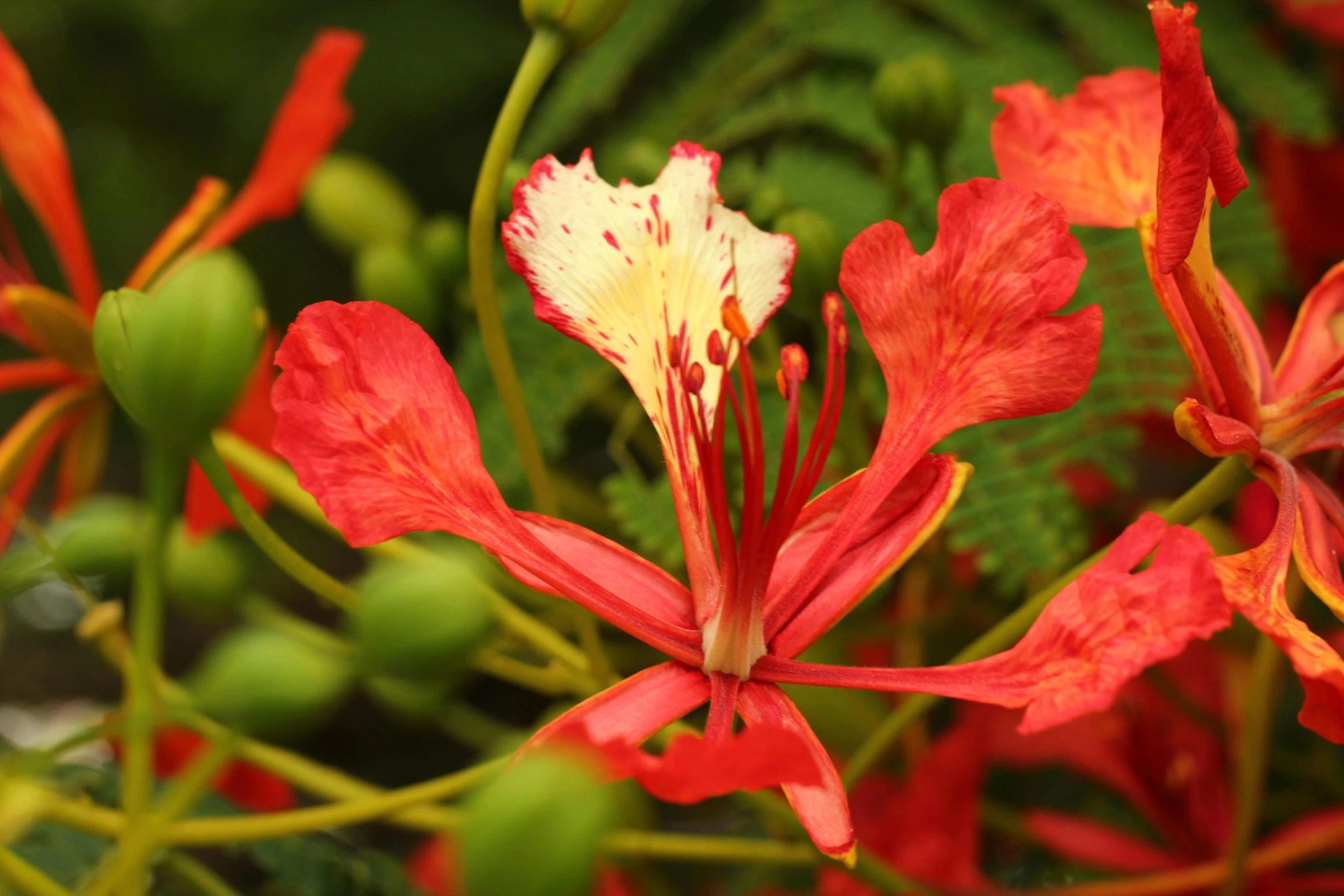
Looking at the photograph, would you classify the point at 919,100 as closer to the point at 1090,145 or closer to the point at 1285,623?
the point at 1090,145

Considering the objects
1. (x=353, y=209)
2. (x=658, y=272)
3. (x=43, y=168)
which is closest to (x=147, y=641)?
(x=658, y=272)

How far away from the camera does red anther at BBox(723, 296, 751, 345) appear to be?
1.85 feet

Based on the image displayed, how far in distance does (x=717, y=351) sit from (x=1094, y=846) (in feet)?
1.58

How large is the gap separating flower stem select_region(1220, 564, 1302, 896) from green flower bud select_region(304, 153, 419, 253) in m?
0.66

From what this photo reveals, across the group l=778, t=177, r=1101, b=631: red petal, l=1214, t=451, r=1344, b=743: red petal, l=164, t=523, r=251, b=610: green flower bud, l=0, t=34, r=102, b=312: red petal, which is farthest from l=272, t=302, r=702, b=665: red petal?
l=0, t=34, r=102, b=312: red petal

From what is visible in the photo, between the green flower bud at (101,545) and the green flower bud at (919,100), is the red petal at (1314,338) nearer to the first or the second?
the green flower bud at (919,100)

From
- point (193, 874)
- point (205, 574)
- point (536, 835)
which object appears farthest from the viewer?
point (205, 574)

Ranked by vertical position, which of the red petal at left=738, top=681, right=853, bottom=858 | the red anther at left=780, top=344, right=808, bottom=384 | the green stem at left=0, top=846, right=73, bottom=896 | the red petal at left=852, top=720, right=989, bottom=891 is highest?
the red anther at left=780, top=344, right=808, bottom=384

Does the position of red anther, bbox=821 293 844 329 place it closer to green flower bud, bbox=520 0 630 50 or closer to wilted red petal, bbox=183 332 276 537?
green flower bud, bbox=520 0 630 50

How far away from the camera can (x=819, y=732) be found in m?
0.82

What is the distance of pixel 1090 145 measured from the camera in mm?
624

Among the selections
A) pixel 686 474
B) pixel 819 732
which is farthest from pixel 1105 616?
pixel 819 732

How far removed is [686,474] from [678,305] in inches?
3.0

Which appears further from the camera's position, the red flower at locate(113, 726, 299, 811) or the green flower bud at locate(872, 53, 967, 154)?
the red flower at locate(113, 726, 299, 811)
